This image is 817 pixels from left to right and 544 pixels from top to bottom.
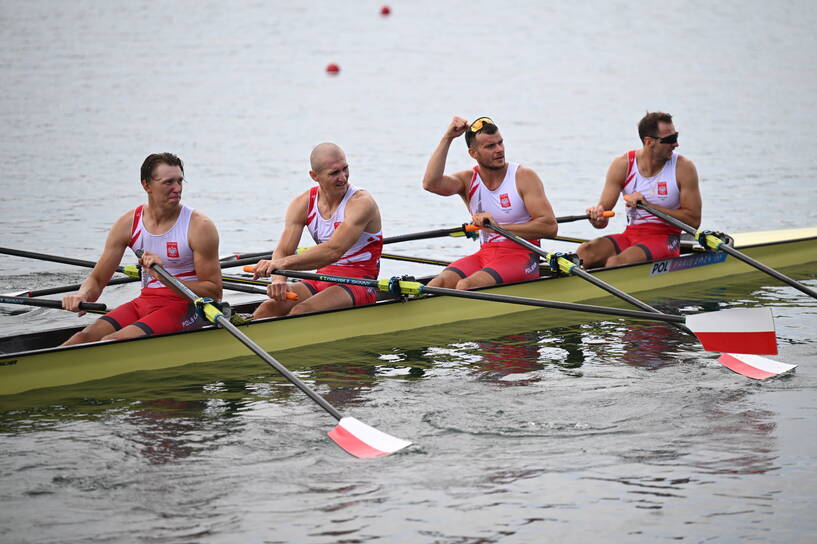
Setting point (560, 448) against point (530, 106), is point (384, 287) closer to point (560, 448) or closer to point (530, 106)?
point (560, 448)

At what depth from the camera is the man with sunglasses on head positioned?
31.0 ft

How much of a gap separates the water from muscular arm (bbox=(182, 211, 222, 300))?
62cm

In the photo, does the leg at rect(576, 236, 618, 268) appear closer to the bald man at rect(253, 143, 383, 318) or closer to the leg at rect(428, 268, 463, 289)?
the leg at rect(428, 268, 463, 289)

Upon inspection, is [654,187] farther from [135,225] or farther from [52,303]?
[52,303]

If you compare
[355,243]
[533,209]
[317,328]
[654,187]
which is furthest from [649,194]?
[317,328]

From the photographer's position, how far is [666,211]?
1041cm

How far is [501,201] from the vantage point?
31.8 ft

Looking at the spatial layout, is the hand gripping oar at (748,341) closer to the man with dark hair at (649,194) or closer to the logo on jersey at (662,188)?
the man with dark hair at (649,194)

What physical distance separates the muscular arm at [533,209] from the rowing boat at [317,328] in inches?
16.0

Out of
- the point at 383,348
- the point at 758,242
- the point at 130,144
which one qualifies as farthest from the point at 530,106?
the point at 383,348

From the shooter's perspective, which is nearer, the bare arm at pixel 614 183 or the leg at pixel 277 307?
the leg at pixel 277 307

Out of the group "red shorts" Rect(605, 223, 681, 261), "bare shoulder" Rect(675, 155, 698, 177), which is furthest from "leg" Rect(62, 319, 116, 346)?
"bare shoulder" Rect(675, 155, 698, 177)

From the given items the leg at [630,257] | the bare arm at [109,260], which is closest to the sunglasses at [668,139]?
the leg at [630,257]

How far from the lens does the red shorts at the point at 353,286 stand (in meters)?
8.87
